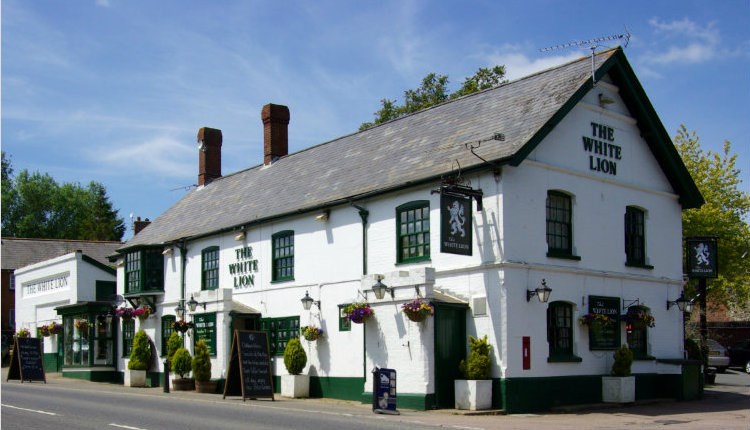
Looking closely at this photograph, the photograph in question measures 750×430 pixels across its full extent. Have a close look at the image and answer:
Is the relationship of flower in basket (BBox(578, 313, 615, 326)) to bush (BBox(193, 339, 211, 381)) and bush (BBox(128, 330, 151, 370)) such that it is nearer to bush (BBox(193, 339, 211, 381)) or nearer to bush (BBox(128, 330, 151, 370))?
bush (BBox(193, 339, 211, 381))

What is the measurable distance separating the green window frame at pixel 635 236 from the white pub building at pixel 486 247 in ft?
0.18

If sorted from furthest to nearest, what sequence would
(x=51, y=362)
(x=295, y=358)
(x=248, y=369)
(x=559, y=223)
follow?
(x=51, y=362), (x=295, y=358), (x=248, y=369), (x=559, y=223)

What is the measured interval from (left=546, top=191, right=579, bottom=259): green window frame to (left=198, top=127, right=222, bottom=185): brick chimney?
64.7ft

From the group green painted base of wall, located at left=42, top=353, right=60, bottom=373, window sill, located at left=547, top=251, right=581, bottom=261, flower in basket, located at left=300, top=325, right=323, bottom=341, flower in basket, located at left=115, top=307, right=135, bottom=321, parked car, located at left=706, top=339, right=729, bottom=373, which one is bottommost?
green painted base of wall, located at left=42, top=353, right=60, bottom=373

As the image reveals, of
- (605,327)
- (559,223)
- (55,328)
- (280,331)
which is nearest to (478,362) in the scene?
(559,223)

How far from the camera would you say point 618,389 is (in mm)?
22000

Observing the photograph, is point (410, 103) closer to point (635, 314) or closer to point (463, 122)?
point (463, 122)

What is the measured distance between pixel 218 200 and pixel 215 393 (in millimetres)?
9026

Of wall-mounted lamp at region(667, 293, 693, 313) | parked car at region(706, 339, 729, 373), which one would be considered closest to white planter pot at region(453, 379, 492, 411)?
wall-mounted lamp at region(667, 293, 693, 313)

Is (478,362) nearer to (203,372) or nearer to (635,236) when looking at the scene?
(635,236)

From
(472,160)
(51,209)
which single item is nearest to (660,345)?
(472,160)

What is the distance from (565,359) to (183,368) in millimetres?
13080

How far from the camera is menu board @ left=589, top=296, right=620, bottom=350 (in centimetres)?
2236

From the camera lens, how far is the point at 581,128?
22969 millimetres
